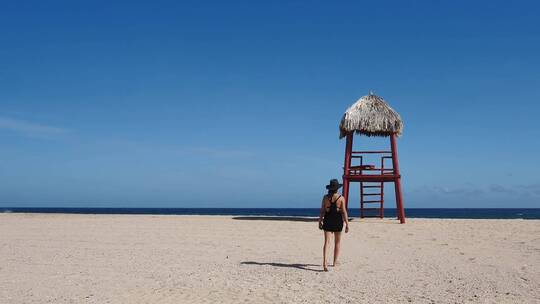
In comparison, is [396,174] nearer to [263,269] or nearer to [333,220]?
[333,220]

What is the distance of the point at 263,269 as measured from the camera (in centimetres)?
933

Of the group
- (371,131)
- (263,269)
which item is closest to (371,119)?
(371,131)

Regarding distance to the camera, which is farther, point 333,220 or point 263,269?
point 333,220

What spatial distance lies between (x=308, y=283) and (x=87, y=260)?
487 centimetres

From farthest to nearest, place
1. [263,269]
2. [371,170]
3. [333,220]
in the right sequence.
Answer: [371,170], [333,220], [263,269]

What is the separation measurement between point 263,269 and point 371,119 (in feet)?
41.2

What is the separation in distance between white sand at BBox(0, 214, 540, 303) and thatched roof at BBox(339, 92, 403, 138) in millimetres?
5817

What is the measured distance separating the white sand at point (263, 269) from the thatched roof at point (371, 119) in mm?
5817

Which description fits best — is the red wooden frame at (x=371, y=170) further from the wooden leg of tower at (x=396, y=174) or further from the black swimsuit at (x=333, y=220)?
the black swimsuit at (x=333, y=220)

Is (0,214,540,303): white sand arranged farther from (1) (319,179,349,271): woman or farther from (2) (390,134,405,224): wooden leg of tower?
(2) (390,134,405,224): wooden leg of tower

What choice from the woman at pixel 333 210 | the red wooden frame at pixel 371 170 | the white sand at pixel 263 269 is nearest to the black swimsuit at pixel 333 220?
the woman at pixel 333 210

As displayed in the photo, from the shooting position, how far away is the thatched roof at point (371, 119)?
2069 centimetres

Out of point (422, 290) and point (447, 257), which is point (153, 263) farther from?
point (447, 257)

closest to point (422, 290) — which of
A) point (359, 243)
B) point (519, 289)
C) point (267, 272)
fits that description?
point (519, 289)
